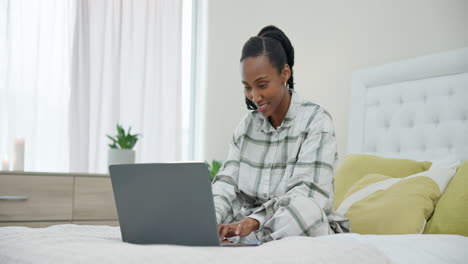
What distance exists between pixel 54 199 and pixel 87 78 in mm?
1064

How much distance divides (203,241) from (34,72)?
2.89 m

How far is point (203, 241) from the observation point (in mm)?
1097

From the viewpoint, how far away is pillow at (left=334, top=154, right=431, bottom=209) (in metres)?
2.09

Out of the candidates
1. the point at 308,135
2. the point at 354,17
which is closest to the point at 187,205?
the point at 308,135

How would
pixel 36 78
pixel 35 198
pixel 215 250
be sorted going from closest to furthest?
pixel 215 250 < pixel 35 198 < pixel 36 78

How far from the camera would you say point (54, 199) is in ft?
10.1

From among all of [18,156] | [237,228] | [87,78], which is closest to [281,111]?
[237,228]

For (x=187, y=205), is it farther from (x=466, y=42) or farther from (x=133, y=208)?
(x=466, y=42)

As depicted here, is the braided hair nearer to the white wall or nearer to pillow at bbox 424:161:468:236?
pillow at bbox 424:161:468:236

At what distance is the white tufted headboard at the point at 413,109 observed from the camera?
2.17 m

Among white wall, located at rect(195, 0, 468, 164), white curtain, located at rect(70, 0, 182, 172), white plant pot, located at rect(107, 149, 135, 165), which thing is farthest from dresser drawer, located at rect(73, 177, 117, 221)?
white wall, located at rect(195, 0, 468, 164)

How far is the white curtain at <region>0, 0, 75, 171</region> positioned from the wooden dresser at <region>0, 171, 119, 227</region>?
54cm

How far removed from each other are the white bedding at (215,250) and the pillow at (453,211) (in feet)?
0.97

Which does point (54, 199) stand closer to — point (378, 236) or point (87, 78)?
point (87, 78)
